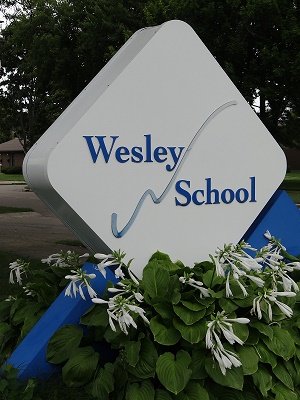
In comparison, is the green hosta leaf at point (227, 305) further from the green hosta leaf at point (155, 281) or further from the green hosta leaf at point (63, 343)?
the green hosta leaf at point (63, 343)

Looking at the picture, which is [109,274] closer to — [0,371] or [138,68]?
[0,371]

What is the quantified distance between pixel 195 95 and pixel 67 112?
914mm

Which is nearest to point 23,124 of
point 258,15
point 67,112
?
point 258,15

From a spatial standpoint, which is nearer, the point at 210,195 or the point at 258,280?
the point at 258,280

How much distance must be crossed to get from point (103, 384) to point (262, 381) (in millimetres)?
952

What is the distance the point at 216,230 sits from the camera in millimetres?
4559

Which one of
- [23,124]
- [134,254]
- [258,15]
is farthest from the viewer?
[23,124]

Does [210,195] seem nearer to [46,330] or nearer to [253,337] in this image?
[253,337]

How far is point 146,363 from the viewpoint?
361 cm

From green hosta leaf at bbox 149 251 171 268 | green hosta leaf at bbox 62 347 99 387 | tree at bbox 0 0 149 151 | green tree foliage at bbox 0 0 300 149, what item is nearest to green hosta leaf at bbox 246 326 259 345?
green hosta leaf at bbox 149 251 171 268

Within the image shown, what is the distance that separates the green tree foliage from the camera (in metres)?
20.8

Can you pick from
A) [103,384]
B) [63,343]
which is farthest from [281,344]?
[63,343]

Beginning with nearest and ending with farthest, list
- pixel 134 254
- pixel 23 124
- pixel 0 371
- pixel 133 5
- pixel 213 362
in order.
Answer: pixel 213 362 → pixel 0 371 → pixel 134 254 → pixel 133 5 → pixel 23 124

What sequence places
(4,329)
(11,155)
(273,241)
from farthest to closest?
(11,155) → (273,241) → (4,329)
